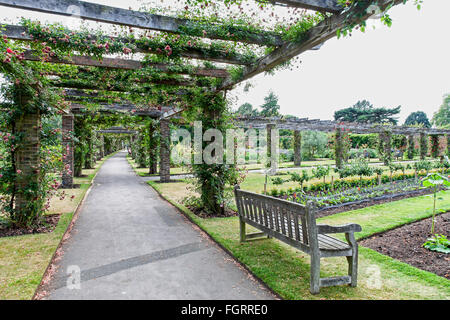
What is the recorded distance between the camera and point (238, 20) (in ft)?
14.2

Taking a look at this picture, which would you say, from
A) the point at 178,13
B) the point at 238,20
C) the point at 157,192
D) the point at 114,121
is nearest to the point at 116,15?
the point at 178,13

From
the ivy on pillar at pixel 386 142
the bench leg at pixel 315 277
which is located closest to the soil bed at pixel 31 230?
the bench leg at pixel 315 277

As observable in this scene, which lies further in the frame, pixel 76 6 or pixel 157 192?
pixel 157 192

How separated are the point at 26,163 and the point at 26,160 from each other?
0.19 ft

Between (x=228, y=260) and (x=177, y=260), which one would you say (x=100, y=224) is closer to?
(x=177, y=260)

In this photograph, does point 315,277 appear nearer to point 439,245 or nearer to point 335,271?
point 335,271

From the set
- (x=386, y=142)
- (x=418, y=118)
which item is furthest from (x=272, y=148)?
(x=418, y=118)

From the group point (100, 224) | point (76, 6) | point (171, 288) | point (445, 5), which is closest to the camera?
point (445, 5)

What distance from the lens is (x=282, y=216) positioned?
335cm

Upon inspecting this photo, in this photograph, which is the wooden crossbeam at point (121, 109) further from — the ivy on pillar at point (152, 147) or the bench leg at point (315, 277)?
the bench leg at point (315, 277)

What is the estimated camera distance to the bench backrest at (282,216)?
9.41 feet
